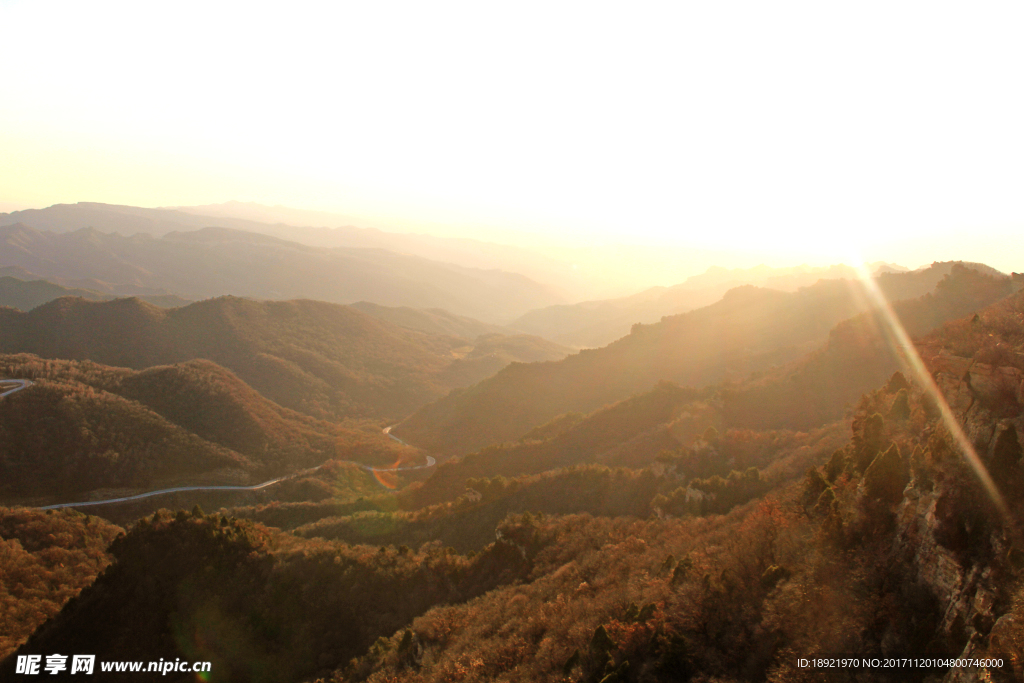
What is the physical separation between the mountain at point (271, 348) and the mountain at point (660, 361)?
20537 mm

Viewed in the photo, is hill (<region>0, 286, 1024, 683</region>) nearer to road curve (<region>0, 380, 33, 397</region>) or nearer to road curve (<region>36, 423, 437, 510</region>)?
road curve (<region>36, 423, 437, 510</region>)

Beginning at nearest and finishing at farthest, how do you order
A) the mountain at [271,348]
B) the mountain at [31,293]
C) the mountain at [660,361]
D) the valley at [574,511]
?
the valley at [574,511] → the mountain at [660,361] → the mountain at [271,348] → the mountain at [31,293]

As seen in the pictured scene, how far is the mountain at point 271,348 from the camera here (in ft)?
297

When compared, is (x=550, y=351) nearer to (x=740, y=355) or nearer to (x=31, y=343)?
(x=740, y=355)

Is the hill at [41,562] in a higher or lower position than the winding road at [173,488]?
higher

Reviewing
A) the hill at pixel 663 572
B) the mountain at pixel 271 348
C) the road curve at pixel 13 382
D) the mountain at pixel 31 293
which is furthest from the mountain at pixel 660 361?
the mountain at pixel 31 293

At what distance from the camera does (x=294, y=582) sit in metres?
23.1

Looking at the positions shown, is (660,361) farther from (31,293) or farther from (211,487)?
(31,293)

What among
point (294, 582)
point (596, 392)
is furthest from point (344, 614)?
point (596, 392)

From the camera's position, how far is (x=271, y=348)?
339 feet

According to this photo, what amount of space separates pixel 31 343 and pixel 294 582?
3998 inches

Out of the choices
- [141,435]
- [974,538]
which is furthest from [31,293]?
[974,538]

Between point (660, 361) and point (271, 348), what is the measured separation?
260ft

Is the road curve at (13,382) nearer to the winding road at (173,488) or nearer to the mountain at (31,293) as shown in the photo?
the winding road at (173,488)
